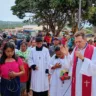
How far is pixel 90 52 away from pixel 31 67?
2.13 m

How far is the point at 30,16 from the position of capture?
31.4 metres

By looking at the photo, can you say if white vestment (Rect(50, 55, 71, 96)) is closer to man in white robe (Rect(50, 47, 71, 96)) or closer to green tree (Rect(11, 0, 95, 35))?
man in white robe (Rect(50, 47, 71, 96))

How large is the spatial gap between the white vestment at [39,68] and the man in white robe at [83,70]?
4.62ft

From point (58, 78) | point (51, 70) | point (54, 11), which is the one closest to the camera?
point (58, 78)

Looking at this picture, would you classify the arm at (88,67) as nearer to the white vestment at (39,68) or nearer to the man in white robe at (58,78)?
the man in white robe at (58,78)

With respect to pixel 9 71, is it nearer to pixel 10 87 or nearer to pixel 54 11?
pixel 10 87

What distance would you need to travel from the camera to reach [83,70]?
212 inches

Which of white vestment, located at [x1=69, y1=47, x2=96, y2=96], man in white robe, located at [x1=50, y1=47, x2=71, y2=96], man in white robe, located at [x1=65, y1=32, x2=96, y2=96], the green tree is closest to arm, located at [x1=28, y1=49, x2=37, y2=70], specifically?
man in white robe, located at [x1=50, y1=47, x2=71, y2=96]

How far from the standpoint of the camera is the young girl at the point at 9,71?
221 inches

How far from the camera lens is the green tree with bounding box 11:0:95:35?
27.0 m

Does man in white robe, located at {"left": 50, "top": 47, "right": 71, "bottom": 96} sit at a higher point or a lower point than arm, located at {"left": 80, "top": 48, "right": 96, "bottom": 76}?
lower

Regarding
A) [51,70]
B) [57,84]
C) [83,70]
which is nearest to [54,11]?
[51,70]

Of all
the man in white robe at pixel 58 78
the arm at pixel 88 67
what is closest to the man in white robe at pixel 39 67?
the man in white robe at pixel 58 78

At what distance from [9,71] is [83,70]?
141 centimetres
